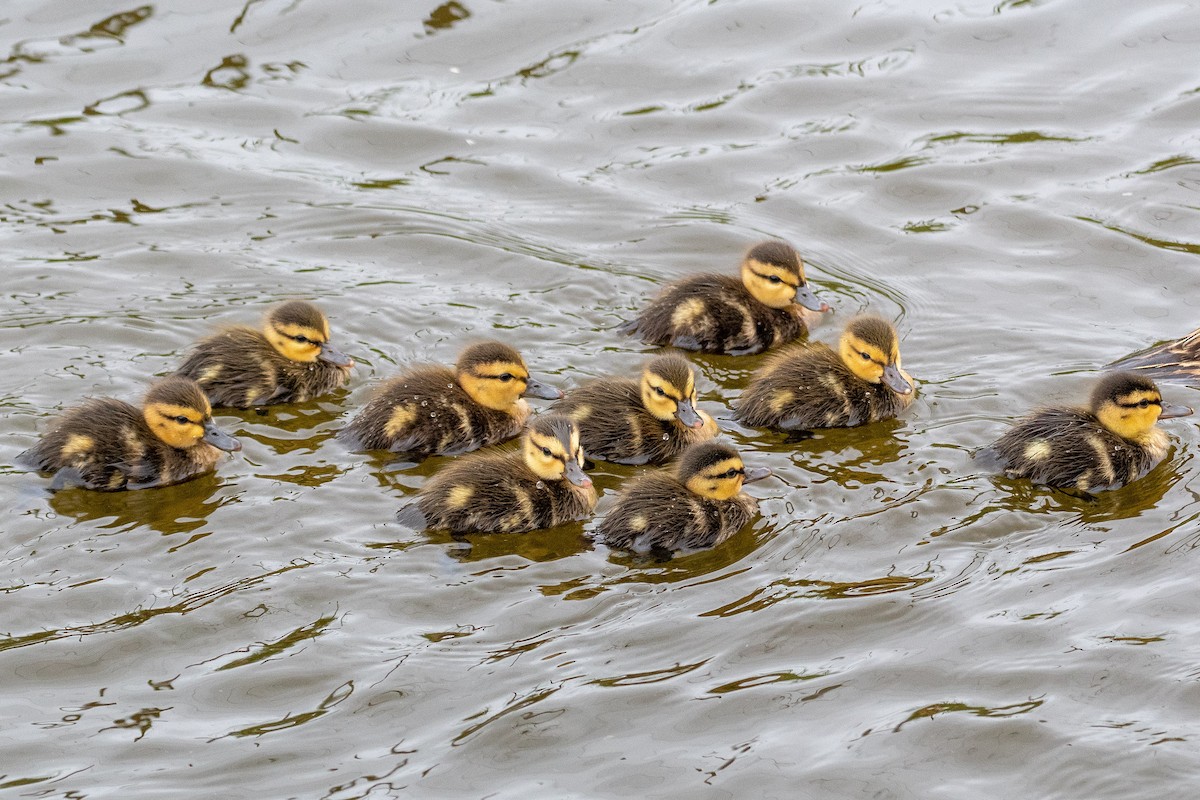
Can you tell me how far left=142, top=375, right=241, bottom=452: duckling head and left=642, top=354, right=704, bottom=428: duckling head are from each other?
4.60 ft

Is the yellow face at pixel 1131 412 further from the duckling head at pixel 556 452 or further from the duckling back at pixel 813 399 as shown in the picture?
the duckling head at pixel 556 452

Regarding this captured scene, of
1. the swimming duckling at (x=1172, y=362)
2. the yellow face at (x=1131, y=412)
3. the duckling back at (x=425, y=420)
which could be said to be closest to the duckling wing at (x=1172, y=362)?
the swimming duckling at (x=1172, y=362)

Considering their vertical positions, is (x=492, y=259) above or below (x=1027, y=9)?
below

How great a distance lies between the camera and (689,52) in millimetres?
9039

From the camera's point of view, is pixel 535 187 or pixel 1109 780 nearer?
pixel 1109 780

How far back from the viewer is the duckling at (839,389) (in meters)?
5.80

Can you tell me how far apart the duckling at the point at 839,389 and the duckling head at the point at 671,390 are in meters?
0.32

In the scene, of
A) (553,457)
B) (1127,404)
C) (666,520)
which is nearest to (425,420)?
(553,457)

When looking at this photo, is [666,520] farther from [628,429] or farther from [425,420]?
[425,420]

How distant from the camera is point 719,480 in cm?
504

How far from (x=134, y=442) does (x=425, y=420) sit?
0.96 metres

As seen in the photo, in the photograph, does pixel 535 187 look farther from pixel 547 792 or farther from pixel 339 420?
pixel 547 792

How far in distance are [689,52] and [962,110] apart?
157 cm

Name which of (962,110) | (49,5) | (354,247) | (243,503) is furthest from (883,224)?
(49,5)
